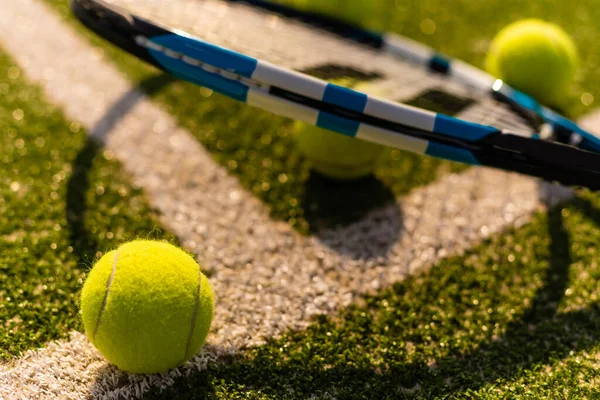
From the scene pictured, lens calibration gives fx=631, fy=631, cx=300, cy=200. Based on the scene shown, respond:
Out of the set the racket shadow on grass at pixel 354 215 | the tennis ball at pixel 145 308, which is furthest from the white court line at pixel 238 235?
the tennis ball at pixel 145 308

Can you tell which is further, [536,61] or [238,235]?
[536,61]

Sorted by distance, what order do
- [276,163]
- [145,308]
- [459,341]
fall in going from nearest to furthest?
[145,308], [459,341], [276,163]

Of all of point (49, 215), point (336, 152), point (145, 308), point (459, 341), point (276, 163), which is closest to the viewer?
point (145, 308)

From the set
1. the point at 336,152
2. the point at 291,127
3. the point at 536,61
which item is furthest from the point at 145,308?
the point at 536,61

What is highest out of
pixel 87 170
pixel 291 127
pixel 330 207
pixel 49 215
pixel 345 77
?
pixel 345 77

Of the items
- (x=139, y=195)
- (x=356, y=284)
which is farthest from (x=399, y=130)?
(x=139, y=195)

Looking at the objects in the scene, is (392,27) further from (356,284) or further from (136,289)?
(136,289)

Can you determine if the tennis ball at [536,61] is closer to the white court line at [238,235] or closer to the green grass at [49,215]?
the white court line at [238,235]

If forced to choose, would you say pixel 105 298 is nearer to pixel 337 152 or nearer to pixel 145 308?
pixel 145 308
